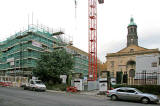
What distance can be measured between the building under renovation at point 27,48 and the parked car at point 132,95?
36.1m

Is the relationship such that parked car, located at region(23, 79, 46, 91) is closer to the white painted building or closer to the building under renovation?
the white painted building

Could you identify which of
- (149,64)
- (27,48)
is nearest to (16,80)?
(27,48)

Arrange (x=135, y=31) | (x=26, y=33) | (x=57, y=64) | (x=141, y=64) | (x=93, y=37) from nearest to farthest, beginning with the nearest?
(x=141, y=64), (x=57, y=64), (x=93, y=37), (x=26, y=33), (x=135, y=31)

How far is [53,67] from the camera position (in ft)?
120

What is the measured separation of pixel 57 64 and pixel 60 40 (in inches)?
1113

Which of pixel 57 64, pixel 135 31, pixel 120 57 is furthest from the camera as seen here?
pixel 135 31

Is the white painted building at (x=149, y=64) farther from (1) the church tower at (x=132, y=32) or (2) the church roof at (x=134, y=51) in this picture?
(1) the church tower at (x=132, y=32)

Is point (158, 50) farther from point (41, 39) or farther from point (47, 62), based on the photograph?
point (47, 62)

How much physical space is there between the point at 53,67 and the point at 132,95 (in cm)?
2172

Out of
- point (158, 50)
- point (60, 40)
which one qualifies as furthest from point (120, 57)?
point (60, 40)

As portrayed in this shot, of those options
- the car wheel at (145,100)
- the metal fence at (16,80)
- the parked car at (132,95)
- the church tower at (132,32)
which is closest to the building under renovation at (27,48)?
the metal fence at (16,80)

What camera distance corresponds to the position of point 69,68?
129 ft

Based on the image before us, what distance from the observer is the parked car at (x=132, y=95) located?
16520 mm

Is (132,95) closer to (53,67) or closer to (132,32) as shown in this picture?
(53,67)
